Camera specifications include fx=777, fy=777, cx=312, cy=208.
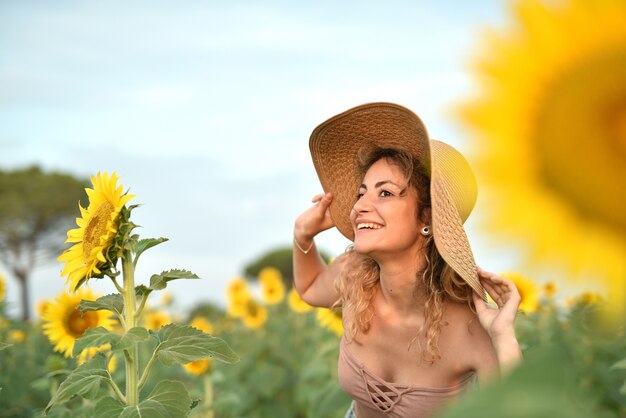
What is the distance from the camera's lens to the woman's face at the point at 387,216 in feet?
8.21

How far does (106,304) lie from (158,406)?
0.34 metres

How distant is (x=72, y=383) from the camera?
200 cm

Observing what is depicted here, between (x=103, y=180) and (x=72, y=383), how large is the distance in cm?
55

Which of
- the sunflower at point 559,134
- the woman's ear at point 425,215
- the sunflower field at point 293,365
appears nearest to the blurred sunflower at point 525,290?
the sunflower field at point 293,365

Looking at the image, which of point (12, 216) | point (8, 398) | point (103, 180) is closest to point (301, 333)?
point (8, 398)

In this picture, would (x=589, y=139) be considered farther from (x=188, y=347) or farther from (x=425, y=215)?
(x=425, y=215)

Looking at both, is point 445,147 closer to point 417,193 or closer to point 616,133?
point 417,193

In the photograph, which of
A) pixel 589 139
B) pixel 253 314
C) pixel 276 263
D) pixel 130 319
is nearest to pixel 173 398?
pixel 130 319

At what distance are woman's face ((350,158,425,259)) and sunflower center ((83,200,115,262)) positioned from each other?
31.7 inches

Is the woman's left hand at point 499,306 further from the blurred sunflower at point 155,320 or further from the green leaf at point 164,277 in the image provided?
the blurred sunflower at point 155,320

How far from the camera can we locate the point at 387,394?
267 centimetres

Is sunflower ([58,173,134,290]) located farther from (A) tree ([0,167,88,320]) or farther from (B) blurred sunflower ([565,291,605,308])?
(A) tree ([0,167,88,320])

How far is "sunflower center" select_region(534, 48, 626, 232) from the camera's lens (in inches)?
31.0

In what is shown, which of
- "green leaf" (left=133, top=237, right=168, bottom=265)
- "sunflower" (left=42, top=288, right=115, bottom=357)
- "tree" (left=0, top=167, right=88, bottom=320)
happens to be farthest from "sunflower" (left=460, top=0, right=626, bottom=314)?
"tree" (left=0, top=167, right=88, bottom=320)
